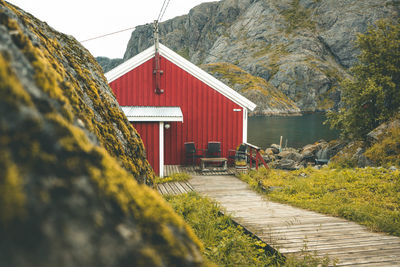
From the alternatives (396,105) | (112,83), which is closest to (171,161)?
(112,83)

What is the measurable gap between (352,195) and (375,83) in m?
11.4

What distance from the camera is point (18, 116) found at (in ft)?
2.25

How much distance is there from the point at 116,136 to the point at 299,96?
108 m

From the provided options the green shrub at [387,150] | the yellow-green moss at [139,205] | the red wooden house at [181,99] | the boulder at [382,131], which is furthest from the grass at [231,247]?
the boulder at [382,131]

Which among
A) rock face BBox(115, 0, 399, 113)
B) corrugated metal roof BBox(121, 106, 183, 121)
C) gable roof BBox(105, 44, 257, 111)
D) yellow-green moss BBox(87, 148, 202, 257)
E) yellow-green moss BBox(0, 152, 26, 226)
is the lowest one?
corrugated metal roof BBox(121, 106, 183, 121)

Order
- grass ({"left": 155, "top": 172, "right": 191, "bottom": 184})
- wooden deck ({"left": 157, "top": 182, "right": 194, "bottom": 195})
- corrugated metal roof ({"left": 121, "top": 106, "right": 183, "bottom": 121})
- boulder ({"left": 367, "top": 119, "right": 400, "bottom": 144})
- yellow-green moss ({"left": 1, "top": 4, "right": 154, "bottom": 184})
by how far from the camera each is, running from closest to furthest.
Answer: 1. yellow-green moss ({"left": 1, "top": 4, "right": 154, "bottom": 184})
2. wooden deck ({"left": 157, "top": 182, "right": 194, "bottom": 195})
3. grass ({"left": 155, "top": 172, "right": 191, "bottom": 184})
4. corrugated metal roof ({"left": 121, "top": 106, "right": 183, "bottom": 121})
5. boulder ({"left": 367, "top": 119, "right": 400, "bottom": 144})

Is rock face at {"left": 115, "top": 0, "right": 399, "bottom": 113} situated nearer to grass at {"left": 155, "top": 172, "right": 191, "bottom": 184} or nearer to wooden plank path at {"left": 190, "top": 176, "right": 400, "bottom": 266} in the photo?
grass at {"left": 155, "top": 172, "right": 191, "bottom": 184}

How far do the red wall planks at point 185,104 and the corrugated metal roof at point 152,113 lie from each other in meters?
0.64

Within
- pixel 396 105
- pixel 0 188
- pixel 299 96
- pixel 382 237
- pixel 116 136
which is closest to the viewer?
pixel 0 188

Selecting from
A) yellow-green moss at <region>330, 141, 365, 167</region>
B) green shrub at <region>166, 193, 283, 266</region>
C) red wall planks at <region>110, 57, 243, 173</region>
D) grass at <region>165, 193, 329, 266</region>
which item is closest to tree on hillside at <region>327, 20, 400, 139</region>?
yellow-green moss at <region>330, 141, 365, 167</region>

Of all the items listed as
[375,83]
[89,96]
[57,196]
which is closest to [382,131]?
[375,83]

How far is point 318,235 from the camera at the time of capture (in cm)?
410

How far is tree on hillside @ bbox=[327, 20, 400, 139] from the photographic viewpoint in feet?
49.0

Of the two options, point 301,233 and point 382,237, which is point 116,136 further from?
point 382,237
